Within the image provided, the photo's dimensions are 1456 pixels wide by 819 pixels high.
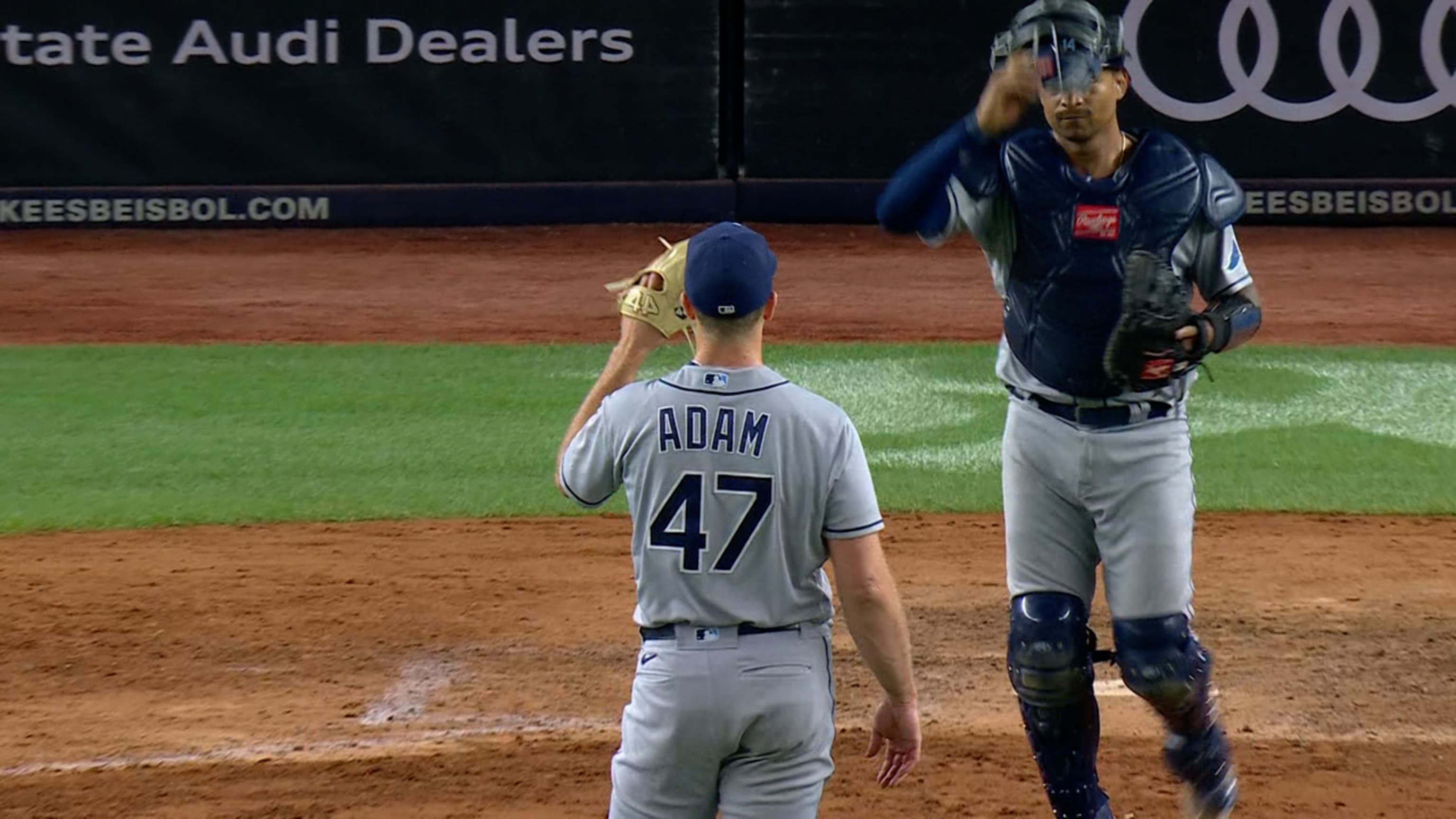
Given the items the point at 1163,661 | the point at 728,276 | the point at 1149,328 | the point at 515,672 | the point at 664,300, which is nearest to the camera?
the point at 728,276

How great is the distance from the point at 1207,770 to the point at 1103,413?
2.95 ft

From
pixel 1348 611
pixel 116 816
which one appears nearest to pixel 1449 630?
pixel 1348 611

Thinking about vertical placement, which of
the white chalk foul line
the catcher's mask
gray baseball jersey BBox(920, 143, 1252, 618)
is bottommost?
the white chalk foul line

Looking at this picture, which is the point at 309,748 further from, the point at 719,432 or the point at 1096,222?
the point at 1096,222

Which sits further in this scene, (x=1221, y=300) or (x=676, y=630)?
(x=1221, y=300)

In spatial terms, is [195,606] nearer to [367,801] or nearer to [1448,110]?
[367,801]

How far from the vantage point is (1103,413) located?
4301mm

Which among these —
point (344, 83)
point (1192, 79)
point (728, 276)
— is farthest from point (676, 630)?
point (1192, 79)

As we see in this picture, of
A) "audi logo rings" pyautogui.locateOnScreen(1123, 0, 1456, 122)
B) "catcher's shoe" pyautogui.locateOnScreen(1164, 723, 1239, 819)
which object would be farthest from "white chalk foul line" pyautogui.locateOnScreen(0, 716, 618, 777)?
"audi logo rings" pyautogui.locateOnScreen(1123, 0, 1456, 122)

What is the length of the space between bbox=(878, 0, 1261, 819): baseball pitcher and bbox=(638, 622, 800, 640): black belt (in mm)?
1132

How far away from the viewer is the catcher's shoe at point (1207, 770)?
4398 millimetres

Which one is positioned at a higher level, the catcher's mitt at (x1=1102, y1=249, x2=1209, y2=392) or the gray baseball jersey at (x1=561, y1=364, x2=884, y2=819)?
the catcher's mitt at (x1=1102, y1=249, x2=1209, y2=392)

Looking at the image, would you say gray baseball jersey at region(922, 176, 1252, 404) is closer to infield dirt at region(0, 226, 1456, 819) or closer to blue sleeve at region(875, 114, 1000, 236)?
blue sleeve at region(875, 114, 1000, 236)

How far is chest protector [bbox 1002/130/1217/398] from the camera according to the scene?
166 inches
